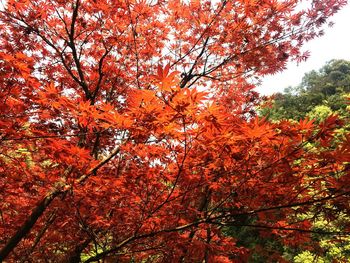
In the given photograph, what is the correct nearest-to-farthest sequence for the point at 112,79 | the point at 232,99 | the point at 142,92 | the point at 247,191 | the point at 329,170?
the point at 142,92
the point at 329,170
the point at 247,191
the point at 112,79
the point at 232,99

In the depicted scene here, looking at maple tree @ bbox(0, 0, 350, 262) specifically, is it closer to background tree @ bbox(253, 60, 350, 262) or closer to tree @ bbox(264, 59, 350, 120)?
background tree @ bbox(253, 60, 350, 262)

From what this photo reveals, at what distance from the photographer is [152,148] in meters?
3.08

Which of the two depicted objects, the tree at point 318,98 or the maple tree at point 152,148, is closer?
the maple tree at point 152,148

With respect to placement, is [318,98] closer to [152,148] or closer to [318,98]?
[318,98]

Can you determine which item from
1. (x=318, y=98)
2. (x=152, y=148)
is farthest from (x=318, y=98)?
(x=152, y=148)

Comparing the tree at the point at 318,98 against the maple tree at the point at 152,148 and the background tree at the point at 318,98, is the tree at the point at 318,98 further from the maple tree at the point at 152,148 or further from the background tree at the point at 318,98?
the maple tree at the point at 152,148

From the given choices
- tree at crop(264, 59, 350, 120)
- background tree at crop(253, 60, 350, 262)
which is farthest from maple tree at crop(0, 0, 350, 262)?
tree at crop(264, 59, 350, 120)

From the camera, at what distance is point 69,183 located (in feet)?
9.83

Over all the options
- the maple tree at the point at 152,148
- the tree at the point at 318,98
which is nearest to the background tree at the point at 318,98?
the tree at the point at 318,98

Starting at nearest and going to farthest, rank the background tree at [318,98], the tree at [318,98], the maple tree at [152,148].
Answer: the maple tree at [152,148] → the background tree at [318,98] → the tree at [318,98]

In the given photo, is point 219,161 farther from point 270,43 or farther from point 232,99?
point 232,99

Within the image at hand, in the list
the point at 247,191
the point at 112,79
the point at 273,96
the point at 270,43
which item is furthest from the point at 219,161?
the point at 273,96

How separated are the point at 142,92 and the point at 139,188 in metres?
1.91

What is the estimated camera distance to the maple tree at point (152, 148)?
85.6 inches
